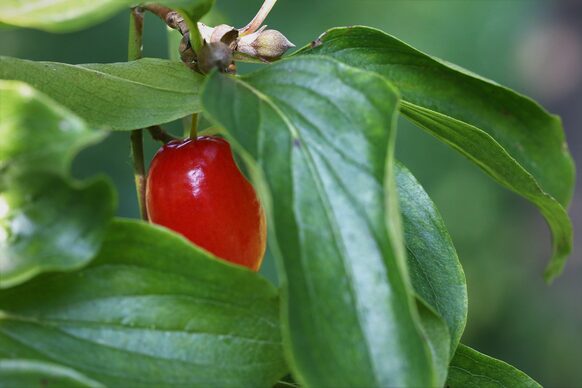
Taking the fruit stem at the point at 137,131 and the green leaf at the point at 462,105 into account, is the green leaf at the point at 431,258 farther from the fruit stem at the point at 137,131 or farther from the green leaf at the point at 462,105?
the fruit stem at the point at 137,131

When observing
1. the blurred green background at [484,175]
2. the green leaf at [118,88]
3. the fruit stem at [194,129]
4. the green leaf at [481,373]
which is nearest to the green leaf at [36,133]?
the green leaf at [118,88]

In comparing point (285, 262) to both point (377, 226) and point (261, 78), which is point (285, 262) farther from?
point (261, 78)

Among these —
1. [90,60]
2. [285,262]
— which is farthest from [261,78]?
[90,60]

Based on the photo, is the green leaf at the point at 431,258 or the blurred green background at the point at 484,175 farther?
the blurred green background at the point at 484,175

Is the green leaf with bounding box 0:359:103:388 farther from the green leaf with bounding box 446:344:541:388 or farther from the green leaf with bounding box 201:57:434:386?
the green leaf with bounding box 446:344:541:388

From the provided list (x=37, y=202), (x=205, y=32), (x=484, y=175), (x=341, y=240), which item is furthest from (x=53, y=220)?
(x=484, y=175)

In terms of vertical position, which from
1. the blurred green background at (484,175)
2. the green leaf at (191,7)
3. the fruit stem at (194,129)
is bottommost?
the blurred green background at (484,175)

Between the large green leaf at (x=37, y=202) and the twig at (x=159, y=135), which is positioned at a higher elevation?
the large green leaf at (x=37, y=202)

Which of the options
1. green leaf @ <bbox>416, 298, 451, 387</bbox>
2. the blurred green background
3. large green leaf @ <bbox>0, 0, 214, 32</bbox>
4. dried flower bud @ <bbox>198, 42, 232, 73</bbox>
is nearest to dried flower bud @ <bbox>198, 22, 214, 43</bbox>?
dried flower bud @ <bbox>198, 42, 232, 73</bbox>
